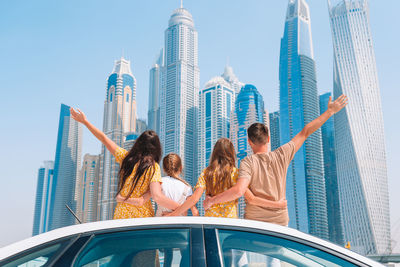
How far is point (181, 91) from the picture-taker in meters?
166

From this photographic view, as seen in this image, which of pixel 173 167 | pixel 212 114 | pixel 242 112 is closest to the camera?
pixel 173 167

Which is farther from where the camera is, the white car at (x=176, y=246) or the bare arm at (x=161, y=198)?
the bare arm at (x=161, y=198)

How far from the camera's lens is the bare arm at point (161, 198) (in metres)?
3.27

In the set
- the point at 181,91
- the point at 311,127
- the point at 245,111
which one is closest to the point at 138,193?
the point at 311,127

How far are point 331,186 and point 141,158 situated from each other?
6051 inches

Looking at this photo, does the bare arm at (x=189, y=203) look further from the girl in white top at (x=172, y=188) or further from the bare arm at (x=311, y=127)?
the bare arm at (x=311, y=127)

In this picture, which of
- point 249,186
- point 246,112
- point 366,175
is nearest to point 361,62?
point 366,175

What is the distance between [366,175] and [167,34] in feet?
383

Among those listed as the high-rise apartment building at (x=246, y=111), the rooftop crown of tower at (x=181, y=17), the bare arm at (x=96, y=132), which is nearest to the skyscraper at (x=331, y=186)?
Result: the high-rise apartment building at (x=246, y=111)

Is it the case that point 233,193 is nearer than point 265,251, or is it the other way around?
point 265,251

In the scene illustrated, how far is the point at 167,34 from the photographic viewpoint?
18088 centimetres

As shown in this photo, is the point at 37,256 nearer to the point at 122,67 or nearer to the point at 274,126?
the point at 274,126

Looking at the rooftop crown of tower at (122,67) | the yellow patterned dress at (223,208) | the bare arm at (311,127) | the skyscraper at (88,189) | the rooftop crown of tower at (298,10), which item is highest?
the rooftop crown of tower at (298,10)

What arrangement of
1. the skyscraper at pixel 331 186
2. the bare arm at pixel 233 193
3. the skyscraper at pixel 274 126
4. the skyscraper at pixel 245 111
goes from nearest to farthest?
the bare arm at pixel 233 193 → the skyscraper at pixel 331 186 → the skyscraper at pixel 245 111 → the skyscraper at pixel 274 126
